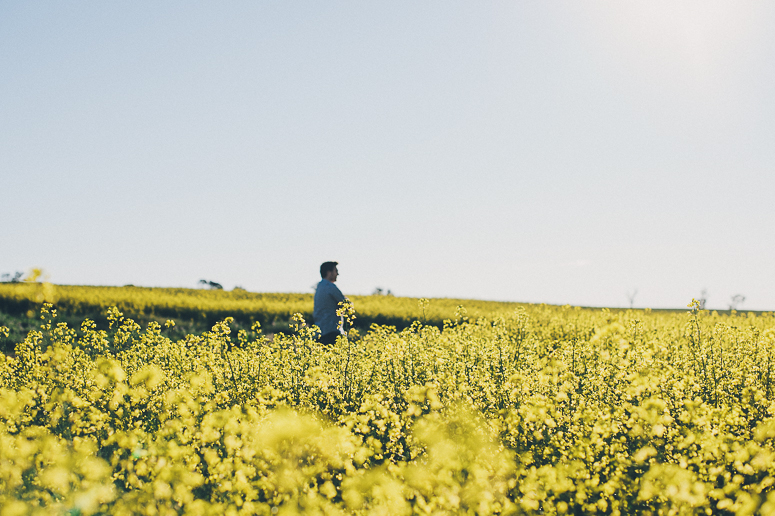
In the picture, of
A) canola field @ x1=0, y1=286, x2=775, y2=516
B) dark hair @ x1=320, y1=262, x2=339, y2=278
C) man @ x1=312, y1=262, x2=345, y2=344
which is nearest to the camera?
canola field @ x1=0, y1=286, x2=775, y2=516

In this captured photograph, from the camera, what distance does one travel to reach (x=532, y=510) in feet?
10.0

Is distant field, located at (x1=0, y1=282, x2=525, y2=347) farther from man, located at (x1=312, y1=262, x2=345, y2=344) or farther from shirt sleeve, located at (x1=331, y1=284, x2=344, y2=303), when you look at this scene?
shirt sleeve, located at (x1=331, y1=284, x2=344, y2=303)

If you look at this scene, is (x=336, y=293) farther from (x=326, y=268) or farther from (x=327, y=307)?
(x=326, y=268)

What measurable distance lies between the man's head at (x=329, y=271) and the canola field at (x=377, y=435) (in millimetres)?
2425

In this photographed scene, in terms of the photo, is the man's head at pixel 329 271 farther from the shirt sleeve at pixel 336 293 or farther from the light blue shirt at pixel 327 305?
the shirt sleeve at pixel 336 293

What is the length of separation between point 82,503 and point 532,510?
8.92 feet

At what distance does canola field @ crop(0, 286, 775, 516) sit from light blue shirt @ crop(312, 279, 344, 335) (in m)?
1.96

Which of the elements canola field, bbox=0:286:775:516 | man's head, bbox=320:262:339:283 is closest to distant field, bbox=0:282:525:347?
man's head, bbox=320:262:339:283

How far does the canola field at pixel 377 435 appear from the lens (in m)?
2.80

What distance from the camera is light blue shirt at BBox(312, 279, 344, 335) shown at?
348 inches

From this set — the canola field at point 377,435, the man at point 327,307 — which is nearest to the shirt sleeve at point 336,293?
the man at point 327,307

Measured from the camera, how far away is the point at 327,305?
350 inches

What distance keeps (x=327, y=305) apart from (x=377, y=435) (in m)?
4.77

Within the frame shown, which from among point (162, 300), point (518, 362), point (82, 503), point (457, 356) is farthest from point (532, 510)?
point (162, 300)
